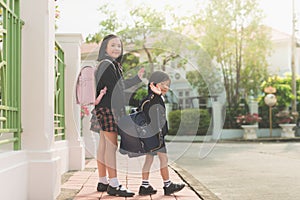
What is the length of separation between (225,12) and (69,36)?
44.6ft

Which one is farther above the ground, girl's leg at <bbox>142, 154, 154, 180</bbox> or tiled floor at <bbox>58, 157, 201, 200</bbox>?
girl's leg at <bbox>142, 154, 154, 180</bbox>

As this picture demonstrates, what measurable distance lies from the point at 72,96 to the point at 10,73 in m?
2.55

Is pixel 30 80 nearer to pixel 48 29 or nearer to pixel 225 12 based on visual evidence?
pixel 48 29

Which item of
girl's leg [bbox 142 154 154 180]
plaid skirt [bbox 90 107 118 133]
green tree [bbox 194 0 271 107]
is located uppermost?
green tree [bbox 194 0 271 107]

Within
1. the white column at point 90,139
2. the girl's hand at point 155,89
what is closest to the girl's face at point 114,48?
the girl's hand at point 155,89

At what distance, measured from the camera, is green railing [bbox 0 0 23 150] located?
10.3ft

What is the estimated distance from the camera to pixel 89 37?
18.3 metres

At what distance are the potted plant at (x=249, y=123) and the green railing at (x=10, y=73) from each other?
14.1 metres

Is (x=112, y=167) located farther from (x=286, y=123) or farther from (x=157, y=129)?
(x=286, y=123)

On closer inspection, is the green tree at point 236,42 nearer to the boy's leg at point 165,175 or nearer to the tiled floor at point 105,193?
the tiled floor at point 105,193

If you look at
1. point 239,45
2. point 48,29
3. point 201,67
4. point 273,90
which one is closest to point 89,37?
point 201,67

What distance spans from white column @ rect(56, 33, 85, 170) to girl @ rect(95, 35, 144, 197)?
1.90 meters

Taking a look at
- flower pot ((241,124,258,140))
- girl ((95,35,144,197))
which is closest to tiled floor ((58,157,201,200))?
girl ((95,35,144,197))

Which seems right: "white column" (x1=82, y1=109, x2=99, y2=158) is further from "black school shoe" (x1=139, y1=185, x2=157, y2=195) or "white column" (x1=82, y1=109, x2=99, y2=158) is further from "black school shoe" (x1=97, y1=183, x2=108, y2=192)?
"black school shoe" (x1=139, y1=185, x2=157, y2=195)
